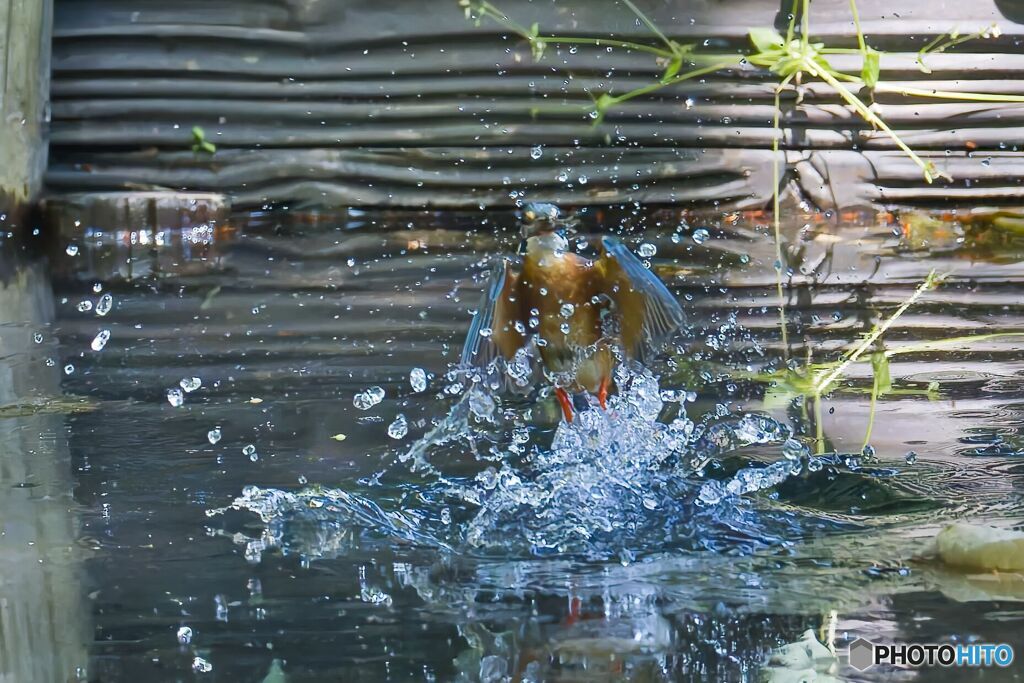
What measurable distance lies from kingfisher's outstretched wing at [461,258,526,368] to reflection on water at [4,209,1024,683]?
0.16 m

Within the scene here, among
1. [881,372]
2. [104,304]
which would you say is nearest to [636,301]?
[881,372]

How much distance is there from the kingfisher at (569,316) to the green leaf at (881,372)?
2.26 feet

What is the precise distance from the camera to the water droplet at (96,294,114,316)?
15.5 feet

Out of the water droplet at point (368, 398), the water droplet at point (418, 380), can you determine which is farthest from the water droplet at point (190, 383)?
the water droplet at point (418, 380)

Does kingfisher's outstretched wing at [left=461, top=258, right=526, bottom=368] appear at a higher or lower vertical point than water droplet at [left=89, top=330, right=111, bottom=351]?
lower

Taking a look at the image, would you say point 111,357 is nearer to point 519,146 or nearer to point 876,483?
point 876,483

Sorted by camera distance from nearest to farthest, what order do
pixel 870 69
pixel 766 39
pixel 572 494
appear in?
pixel 572 494 → pixel 870 69 → pixel 766 39

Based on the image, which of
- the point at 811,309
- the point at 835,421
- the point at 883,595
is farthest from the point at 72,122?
the point at 883,595

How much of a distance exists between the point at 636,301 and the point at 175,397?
1345 millimetres

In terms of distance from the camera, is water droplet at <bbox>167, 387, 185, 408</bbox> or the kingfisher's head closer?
the kingfisher's head

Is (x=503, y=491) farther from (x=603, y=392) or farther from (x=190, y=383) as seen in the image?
(x=190, y=383)

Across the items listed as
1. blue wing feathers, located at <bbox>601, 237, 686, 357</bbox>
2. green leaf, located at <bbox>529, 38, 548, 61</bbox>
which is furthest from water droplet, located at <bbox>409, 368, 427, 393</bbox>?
green leaf, located at <bbox>529, 38, 548, 61</bbox>

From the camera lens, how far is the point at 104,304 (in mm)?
4848

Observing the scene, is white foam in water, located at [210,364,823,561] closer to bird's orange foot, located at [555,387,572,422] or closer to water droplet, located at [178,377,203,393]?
bird's orange foot, located at [555,387,572,422]
